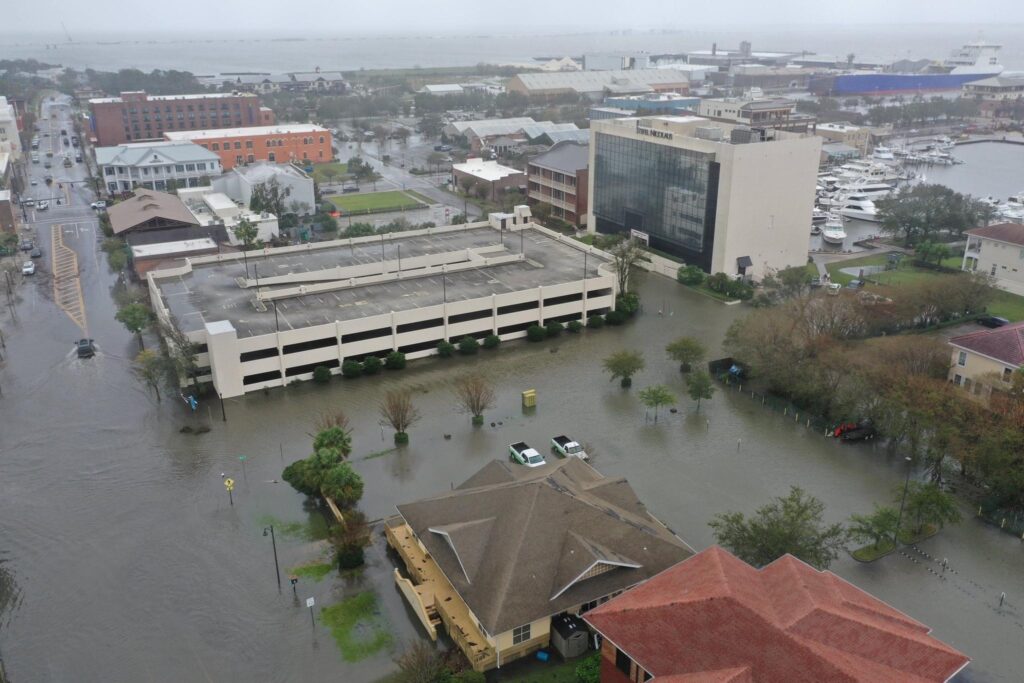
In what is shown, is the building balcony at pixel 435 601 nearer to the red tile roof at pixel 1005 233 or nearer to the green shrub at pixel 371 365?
the green shrub at pixel 371 365

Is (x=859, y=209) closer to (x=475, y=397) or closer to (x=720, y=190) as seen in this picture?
(x=720, y=190)

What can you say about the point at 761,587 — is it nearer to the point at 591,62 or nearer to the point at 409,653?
the point at 409,653

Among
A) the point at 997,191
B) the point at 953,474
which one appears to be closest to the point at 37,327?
the point at 953,474

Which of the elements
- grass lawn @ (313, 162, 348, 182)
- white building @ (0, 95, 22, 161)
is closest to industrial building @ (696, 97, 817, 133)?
grass lawn @ (313, 162, 348, 182)

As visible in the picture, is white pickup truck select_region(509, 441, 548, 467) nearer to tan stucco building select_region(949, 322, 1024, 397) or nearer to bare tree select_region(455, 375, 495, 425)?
bare tree select_region(455, 375, 495, 425)

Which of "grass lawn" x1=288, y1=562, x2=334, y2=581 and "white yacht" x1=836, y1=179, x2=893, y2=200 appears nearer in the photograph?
"grass lawn" x1=288, y1=562, x2=334, y2=581

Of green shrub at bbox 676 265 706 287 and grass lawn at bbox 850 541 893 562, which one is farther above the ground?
green shrub at bbox 676 265 706 287
